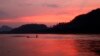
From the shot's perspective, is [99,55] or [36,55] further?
[36,55]

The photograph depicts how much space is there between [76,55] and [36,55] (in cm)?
746

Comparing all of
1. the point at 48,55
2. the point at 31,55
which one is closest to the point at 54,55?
the point at 48,55

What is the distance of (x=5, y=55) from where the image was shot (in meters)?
47.6

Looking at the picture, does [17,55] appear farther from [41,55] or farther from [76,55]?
[76,55]

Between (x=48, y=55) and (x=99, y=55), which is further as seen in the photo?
(x=48, y=55)

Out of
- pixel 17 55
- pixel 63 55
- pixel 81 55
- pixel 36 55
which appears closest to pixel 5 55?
pixel 17 55

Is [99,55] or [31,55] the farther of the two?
[31,55]

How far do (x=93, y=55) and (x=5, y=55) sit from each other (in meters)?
15.2

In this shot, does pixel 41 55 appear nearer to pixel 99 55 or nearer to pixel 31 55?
pixel 31 55

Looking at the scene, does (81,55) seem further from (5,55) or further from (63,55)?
(5,55)

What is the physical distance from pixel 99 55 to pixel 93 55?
0.99m

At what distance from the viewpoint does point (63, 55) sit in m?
47.0

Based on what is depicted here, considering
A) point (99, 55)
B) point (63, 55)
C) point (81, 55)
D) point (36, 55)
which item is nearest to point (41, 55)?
point (36, 55)

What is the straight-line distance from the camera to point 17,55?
48750 mm
